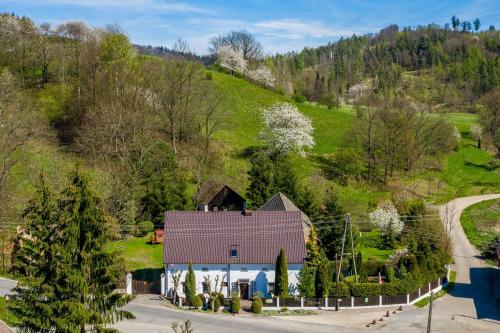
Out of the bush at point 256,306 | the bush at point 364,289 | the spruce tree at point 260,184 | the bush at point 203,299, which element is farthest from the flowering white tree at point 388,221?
the bush at point 203,299

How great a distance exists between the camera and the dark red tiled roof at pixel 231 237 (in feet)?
133

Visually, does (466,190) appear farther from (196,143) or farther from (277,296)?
(277,296)

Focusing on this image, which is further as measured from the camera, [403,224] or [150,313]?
[403,224]

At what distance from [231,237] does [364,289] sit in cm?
998

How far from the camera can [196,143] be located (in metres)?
68.7

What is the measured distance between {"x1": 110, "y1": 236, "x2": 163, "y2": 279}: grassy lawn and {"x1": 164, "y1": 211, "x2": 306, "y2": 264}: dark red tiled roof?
465 centimetres

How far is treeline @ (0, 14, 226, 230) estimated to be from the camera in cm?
5475

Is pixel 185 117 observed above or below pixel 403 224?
above

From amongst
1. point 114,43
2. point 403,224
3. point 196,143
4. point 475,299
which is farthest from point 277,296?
point 114,43

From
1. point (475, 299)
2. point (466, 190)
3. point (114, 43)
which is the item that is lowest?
point (475, 299)

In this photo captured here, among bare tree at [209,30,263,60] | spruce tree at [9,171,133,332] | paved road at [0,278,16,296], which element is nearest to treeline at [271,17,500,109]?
bare tree at [209,30,263,60]

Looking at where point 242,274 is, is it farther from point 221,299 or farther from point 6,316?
point 6,316

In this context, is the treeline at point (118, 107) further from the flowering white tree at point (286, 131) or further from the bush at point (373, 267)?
→ the bush at point (373, 267)

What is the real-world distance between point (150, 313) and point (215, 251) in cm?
662
